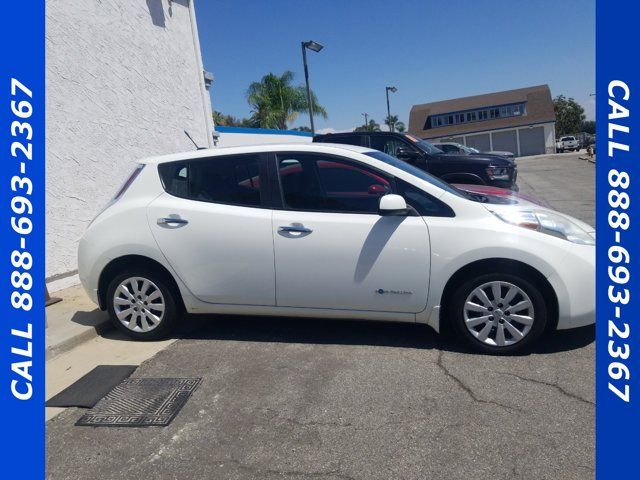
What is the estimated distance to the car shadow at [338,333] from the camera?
4016 millimetres

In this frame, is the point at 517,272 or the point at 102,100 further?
the point at 102,100

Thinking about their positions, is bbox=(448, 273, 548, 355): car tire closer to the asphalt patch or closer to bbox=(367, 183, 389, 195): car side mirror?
bbox=(367, 183, 389, 195): car side mirror

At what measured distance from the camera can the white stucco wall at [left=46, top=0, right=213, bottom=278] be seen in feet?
20.7

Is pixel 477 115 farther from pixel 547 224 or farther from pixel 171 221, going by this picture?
pixel 171 221

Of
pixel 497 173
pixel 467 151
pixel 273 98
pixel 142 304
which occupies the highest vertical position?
pixel 273 98

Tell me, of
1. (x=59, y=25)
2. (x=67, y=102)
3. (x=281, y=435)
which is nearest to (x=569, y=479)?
(x=281, y=435)

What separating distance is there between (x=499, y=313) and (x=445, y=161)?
5608 millimetres

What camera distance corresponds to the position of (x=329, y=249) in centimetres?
393

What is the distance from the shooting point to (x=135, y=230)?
14.3 ft

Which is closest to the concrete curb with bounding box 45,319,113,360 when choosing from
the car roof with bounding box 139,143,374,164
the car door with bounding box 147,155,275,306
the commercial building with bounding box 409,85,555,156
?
the car door with bounding box 147,155,275,306

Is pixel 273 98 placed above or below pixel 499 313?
above

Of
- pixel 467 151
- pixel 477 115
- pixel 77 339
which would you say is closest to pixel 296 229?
pixel 77 339

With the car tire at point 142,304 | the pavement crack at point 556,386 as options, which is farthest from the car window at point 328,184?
the pavement crack at point 556,386

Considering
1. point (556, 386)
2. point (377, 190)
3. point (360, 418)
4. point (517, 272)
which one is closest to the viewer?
point (360, 418)
